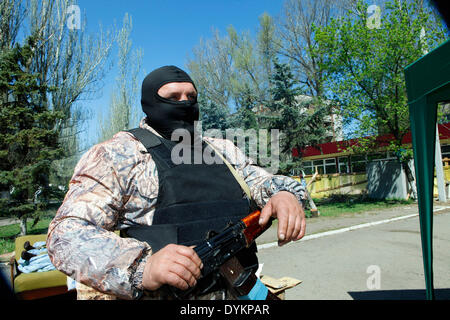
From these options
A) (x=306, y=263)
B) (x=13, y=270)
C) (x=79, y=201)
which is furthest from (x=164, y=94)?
(x=306, y=263)

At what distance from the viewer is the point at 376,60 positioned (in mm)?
13016

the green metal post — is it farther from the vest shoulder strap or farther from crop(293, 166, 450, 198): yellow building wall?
crop(293, 166, 450, 198): yellow building wall

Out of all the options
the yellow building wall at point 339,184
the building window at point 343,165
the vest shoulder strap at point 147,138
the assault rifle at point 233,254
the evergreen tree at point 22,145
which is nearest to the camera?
the assault rifle at point 233,254

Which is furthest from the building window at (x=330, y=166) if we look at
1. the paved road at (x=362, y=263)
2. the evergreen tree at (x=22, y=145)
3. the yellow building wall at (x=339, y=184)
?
the evergreen tree at (x=22, y=145)

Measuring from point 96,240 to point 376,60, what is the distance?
48.7 ft

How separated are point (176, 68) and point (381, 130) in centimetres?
1496

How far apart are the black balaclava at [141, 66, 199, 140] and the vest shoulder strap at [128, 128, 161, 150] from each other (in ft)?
0.35

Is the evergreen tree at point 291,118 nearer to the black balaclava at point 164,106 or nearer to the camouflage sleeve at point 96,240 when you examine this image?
the black balaclava at point 164,106

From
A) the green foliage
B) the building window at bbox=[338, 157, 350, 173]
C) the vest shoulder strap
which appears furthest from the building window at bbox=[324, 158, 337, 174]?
the vest shoulder strap

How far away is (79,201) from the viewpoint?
1.05 metres

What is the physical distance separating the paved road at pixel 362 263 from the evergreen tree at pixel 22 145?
6754mm

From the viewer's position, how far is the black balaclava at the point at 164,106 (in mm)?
1489

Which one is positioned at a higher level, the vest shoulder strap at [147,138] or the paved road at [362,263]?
the vest shoulder strap at [147,138]

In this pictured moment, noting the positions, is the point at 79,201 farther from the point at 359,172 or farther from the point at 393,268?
the point at 359,172
